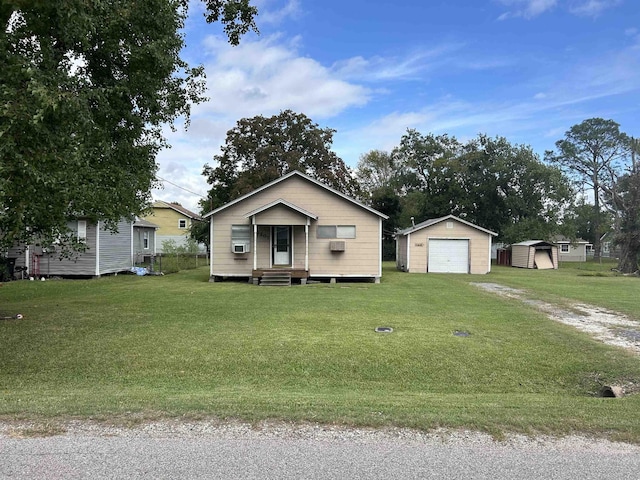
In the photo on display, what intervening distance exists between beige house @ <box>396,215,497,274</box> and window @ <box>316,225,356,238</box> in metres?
8.12

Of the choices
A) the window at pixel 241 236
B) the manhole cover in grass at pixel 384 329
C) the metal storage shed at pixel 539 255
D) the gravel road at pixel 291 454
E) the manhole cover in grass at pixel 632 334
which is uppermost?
the window at pixel 241 236

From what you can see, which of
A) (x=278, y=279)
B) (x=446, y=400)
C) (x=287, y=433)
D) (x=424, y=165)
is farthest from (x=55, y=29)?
(x=424, y=165)

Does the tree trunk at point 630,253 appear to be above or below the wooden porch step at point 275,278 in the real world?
above

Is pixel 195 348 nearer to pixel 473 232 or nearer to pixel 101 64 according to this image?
pixel 101 64

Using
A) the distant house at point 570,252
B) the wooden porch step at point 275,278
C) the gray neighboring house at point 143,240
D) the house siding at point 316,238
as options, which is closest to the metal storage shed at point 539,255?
the house siding at point 316,238

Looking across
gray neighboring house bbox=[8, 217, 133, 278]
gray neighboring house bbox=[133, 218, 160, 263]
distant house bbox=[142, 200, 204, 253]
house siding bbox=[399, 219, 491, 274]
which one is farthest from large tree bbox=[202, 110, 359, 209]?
gray neighboring house bbox=[8, 217, 133, 278]

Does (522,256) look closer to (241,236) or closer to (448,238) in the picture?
(448,238)

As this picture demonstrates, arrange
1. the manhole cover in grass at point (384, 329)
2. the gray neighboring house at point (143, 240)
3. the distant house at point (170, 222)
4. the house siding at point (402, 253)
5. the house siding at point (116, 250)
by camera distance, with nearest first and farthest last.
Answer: the manhole cover in grass at point (384, 329) → the house siding at point (116, 250) → the house siding at point (402, 253) → the gray neighboring house at point (143, 240) → the distant house at point (170, 222)

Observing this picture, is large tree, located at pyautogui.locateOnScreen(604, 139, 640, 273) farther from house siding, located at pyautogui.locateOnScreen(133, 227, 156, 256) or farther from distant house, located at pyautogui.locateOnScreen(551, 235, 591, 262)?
house siding, located at pyautogui.locateOnScreen(133, 227, 156, 256)

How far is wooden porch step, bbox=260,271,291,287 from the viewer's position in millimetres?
18344

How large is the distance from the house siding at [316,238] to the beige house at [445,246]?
25.5 ft

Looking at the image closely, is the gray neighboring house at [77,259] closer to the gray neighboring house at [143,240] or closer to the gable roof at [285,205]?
the gable roof at [285,205]

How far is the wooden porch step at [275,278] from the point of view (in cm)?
1834

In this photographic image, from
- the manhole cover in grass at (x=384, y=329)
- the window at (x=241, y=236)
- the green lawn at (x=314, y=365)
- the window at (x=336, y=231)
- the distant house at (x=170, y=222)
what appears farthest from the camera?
the distant house at (x=170, y=222)
